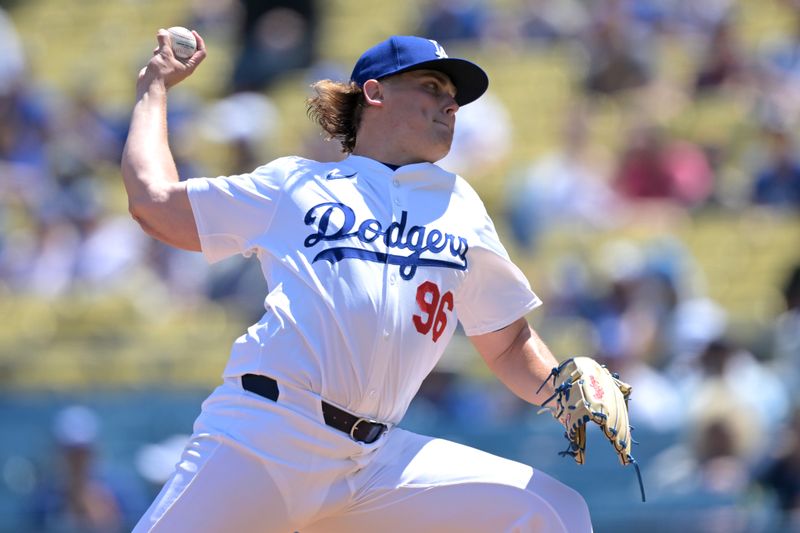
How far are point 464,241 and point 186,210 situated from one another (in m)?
0.73

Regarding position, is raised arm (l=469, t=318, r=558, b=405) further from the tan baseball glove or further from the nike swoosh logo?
the nike swoosh logo

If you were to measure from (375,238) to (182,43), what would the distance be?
2.51ft

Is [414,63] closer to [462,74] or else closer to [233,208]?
[462,74]

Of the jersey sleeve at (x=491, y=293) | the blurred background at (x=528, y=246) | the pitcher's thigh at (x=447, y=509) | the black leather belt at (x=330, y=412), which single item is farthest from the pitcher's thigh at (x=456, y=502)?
the blurred background at (x=528, y=246)

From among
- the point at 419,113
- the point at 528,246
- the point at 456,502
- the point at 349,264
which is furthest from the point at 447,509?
the point at 528,246

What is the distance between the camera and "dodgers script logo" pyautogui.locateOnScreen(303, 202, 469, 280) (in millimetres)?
3350

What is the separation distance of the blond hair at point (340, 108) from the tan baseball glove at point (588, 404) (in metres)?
0.92

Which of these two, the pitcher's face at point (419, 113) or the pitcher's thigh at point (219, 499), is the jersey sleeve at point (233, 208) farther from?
the pitcher's thigh at point (219, 499)

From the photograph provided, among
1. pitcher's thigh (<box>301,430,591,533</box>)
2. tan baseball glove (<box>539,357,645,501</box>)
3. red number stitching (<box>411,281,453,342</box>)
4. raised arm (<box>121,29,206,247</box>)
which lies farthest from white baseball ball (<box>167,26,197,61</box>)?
tan baseball glove (<box>539,357,645,501</box>)

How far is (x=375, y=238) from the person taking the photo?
11.1 ft

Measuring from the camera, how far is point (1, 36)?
1198cm

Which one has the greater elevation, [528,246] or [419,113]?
[419,113]

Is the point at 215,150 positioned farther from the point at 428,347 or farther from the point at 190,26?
the point at 428,347

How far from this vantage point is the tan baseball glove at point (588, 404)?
10.9ft
